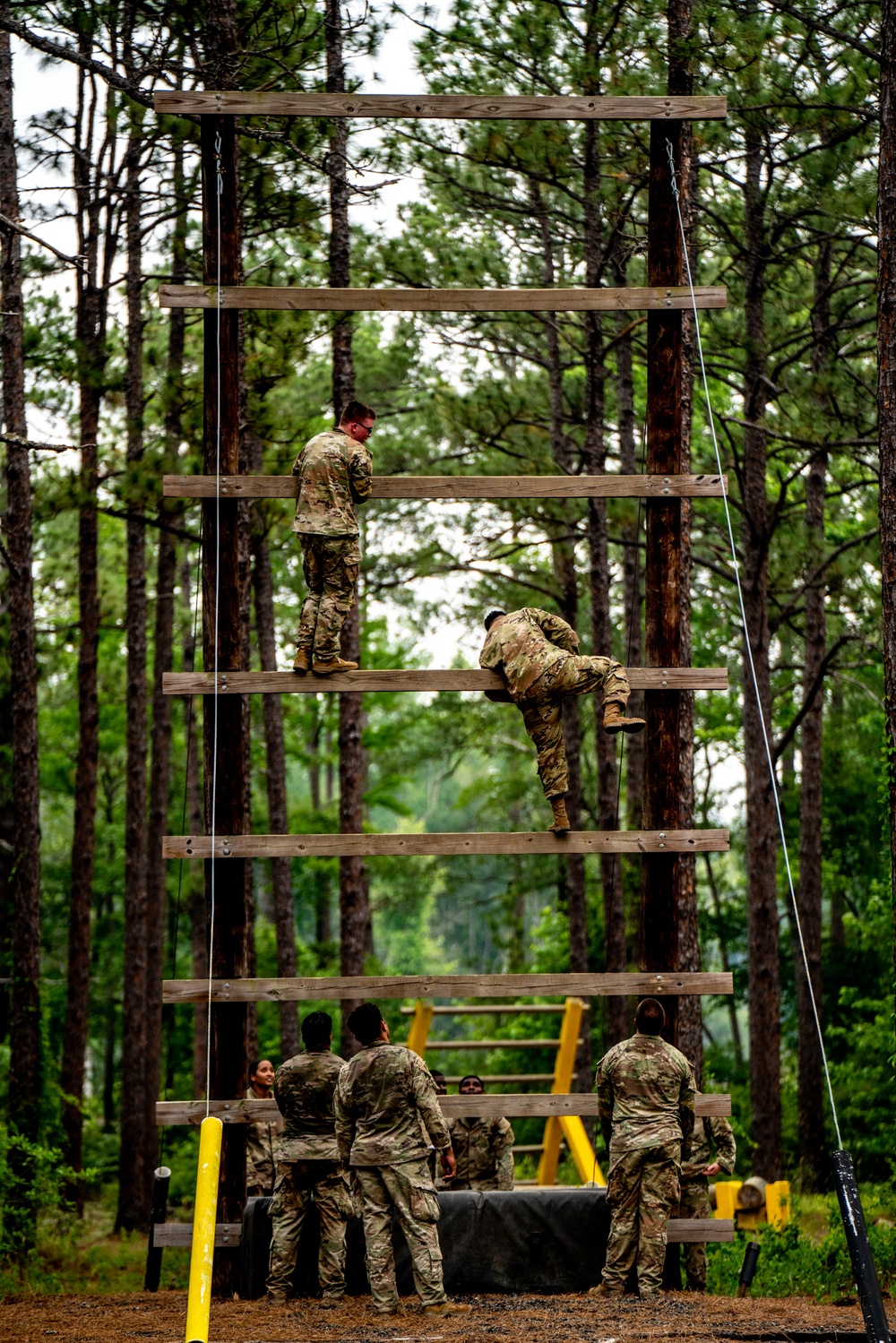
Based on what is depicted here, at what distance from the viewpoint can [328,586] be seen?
29.0 feet

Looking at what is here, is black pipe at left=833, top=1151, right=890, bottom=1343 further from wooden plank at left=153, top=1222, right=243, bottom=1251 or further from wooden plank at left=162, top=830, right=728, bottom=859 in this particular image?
wooden plank at left=153, top=1222, right=243, bottom=1251

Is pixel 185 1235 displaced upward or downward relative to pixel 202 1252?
downward

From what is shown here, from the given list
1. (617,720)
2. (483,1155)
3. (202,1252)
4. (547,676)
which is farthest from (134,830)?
(202,1252)

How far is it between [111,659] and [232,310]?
22.2 meters

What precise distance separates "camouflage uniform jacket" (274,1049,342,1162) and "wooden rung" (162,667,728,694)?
2.01 metres

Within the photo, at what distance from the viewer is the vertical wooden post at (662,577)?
8961 millimetres

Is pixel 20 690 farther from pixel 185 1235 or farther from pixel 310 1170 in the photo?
pixel 310 1170

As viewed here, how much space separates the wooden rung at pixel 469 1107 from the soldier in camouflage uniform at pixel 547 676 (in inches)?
58.8

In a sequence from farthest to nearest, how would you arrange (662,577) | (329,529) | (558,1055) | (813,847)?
(813,847)
(558,1055)
(662,577)
(329,529)

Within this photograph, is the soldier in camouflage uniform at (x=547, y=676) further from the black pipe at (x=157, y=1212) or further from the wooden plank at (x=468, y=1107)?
the black pipe at (x=157, y=1212)

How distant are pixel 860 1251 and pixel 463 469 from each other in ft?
53.6

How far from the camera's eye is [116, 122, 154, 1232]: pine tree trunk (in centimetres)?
1903

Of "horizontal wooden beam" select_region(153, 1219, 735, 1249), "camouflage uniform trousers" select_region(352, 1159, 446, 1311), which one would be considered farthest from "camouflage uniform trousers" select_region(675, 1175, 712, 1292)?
"camouflage uniform trousers" select_region(352, 1159, 446, 1311)

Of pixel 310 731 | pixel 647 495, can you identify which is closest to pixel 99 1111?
pixel 310 731
